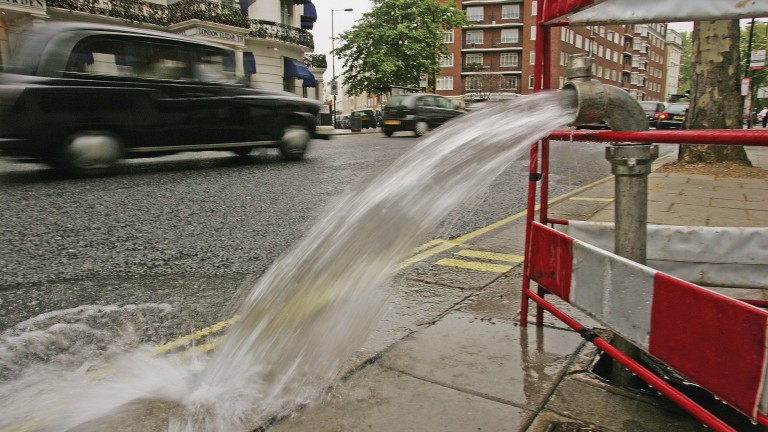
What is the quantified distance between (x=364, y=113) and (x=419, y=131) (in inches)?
663

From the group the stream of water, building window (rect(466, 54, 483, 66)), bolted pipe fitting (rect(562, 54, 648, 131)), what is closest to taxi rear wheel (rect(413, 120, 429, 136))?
the stream of water

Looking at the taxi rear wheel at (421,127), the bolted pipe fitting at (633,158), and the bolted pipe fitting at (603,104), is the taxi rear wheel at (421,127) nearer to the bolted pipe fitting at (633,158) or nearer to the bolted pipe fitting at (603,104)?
the bolted pipe fitting at (603,104)

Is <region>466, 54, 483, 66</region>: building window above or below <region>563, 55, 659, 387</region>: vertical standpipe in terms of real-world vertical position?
above

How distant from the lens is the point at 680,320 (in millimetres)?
1421

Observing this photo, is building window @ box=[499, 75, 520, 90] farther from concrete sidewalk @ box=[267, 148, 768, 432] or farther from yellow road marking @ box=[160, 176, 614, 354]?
concrete sidewalk @ box=[267, 148, 768, 432]

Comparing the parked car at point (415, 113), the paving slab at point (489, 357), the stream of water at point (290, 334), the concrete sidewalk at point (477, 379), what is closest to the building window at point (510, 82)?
the parked car at point (415, 113)

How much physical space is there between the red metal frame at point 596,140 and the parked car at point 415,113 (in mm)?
16959

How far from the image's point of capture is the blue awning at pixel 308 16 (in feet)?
114

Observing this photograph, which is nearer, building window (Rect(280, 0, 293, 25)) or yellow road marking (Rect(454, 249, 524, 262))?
yellow road marking (Rect(454, 249, 524, 262))

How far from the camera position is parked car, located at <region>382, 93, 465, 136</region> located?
63.0 ft

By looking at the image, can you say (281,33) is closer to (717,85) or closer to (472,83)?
(717,85)

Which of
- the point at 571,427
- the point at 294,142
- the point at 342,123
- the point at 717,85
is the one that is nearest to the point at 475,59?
the point at 342,123

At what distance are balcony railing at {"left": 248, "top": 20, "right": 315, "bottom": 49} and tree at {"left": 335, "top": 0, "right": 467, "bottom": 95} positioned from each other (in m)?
8.45

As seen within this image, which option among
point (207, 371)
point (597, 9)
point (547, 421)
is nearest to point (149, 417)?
point (207, 371)
